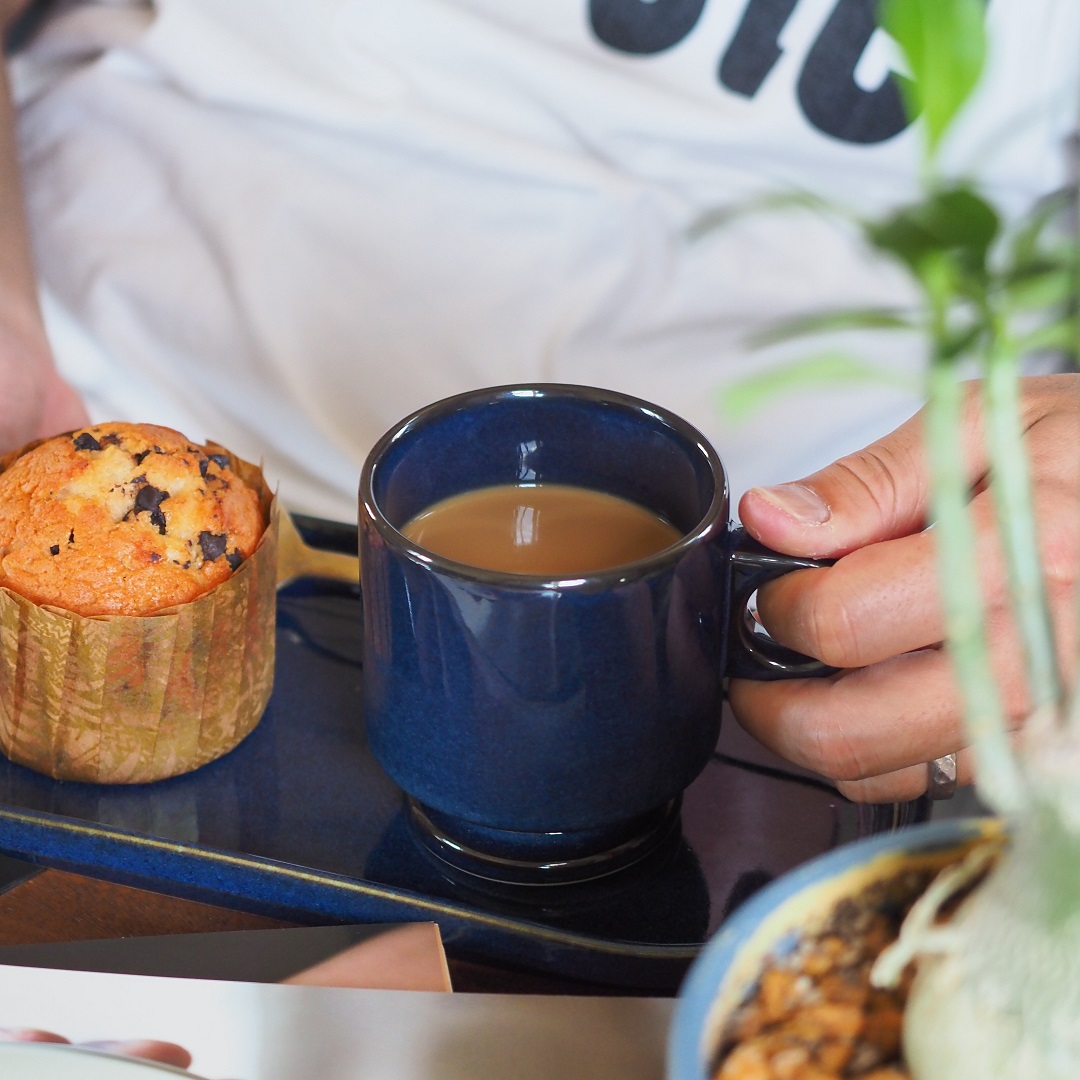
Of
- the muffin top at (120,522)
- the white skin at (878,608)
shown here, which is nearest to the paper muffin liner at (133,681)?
the muffin top at (120,522)

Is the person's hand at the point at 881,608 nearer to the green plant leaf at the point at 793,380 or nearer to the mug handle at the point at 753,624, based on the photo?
the mug handle at the point at 753,624

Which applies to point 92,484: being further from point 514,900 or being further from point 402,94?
point 402,94

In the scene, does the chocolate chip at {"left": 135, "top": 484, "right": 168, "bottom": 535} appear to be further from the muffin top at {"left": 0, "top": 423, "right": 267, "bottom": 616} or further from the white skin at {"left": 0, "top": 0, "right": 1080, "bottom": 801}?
the white skin at {"left": 0, "top": 0, "right": 1080, "bottom": 801}

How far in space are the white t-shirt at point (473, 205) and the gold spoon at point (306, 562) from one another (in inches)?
5.8

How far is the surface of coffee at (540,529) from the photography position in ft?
1.69

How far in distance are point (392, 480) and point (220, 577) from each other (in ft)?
0.33

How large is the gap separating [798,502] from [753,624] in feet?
0.21

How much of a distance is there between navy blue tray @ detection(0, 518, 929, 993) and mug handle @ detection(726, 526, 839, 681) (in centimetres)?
6

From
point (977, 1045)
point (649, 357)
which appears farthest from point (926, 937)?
point (649, 357)

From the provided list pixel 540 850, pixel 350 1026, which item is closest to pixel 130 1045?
pixel 350 1026

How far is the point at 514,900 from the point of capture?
0.50m

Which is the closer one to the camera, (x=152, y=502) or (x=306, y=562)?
(x=152, y=502)

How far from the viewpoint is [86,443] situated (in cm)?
56

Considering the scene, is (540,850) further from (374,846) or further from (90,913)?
(90,913)
